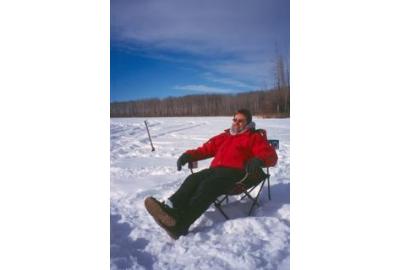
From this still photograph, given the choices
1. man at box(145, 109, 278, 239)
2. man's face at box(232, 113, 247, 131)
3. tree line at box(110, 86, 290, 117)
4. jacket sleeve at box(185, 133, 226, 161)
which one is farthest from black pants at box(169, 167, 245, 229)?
tree line at box(110, 86, 290, 117)

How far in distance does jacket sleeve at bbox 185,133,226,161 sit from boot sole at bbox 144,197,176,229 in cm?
49

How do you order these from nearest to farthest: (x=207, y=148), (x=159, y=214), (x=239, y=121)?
(x=159, y=214) → (x=239, y=121) → (x=207, y=148)

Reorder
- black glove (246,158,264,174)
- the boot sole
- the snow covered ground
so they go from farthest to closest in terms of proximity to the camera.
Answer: black glove (246,158,264,174), the boot sole, the snow covered ground

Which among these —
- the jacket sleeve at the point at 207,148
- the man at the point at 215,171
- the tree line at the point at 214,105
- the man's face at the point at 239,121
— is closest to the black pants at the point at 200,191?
the man at the point at 215,171

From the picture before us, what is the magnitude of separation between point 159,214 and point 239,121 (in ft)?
2.64

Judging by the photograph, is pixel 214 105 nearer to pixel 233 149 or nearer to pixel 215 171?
pixel 233 149

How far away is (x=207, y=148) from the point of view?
2977mm

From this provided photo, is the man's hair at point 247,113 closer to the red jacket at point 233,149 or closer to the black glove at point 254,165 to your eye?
the red jacket at point 233,149

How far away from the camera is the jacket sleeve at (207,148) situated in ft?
9.71

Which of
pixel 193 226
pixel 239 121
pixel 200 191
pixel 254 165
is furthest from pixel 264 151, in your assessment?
pixel 193 226

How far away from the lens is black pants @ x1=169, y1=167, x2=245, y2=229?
105 inches

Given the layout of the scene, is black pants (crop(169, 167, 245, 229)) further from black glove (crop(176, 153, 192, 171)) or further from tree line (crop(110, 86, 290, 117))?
tree line (crop(110, 86, 290, 117))
